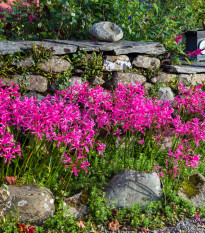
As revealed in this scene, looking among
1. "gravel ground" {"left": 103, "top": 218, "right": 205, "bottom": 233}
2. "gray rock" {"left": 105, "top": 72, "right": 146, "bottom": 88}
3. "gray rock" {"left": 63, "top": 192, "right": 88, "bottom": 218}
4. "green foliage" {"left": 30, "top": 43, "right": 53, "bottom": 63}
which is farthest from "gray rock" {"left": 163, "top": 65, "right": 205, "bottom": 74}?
"gray rock" {"left": 63, "top": 192, "right": 88, "bottom": 218}

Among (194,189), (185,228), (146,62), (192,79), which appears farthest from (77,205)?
(192,79)

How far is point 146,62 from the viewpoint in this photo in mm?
4656

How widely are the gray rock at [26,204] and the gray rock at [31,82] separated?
147 cm

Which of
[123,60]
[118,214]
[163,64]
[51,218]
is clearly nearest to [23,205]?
[51,218]

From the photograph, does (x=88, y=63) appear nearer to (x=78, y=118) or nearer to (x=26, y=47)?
(x=26, y=47)

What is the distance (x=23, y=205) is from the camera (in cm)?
270

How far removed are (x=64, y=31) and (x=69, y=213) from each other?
10.3 ft

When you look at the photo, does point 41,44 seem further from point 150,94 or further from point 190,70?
point 190,70

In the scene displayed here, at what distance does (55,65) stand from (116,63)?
987 mm

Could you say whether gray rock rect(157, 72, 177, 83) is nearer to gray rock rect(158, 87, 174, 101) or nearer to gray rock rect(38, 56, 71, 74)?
gray rock rect(158, 87, 174, 101)

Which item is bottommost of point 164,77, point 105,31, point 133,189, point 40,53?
point 133,189

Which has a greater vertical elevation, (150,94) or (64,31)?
(64,31)

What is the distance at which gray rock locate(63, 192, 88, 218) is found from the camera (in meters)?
2.96

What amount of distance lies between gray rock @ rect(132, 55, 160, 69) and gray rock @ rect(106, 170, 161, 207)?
2.03 metres
